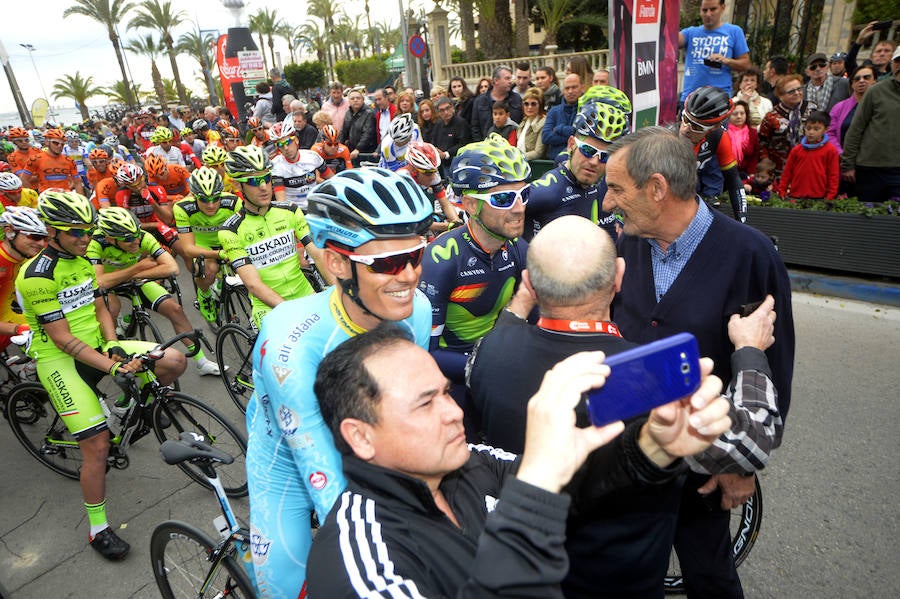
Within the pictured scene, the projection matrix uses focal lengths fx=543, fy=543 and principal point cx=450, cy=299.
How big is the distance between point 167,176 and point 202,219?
225cm

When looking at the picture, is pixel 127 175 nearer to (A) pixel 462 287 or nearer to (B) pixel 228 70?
(A) pixel 462 287

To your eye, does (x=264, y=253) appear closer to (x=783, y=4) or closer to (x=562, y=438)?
(x=562, y=438)

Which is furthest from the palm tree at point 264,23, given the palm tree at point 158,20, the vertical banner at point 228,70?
the vertical banner at point 228,70

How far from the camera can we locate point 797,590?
10.2 feet

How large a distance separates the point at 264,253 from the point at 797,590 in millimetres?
4635

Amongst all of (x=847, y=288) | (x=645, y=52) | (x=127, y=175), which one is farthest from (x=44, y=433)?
(x=847, y=288)

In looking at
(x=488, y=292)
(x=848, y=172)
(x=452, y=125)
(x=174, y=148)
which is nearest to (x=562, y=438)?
(x=488, y=292)

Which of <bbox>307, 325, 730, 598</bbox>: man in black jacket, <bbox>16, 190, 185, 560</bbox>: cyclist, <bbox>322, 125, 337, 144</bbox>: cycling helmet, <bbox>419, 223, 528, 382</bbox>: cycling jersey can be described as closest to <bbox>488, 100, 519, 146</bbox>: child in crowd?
<bbox>322, 125, 337, 144</bbox>: cycling helmet

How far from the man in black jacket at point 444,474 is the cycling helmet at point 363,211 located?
553 millimetres

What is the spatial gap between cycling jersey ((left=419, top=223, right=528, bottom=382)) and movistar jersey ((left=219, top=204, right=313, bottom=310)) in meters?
2.31

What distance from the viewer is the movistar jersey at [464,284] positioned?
124 inches

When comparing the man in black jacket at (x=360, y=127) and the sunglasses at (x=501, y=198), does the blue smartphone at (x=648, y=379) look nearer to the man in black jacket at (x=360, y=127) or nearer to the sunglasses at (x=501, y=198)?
the sunglasses at (x=501, y=198)

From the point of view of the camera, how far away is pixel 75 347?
3.92 metres

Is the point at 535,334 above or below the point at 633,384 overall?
below
